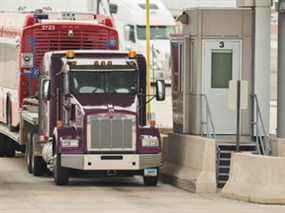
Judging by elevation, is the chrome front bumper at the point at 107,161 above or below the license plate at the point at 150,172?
above

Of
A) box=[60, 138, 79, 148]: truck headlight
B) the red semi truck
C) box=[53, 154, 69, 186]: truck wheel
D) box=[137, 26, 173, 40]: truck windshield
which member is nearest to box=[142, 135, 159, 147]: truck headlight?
box=[60, 138, 79, 148]: truck headlight

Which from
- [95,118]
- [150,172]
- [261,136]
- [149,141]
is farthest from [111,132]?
[261,136]

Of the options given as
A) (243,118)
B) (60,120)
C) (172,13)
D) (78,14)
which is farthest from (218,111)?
(172,13)

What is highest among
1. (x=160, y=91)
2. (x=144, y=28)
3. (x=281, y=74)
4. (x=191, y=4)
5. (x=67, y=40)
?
(x=191, y=4)

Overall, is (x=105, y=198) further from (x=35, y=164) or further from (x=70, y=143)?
(x=35, y=164)

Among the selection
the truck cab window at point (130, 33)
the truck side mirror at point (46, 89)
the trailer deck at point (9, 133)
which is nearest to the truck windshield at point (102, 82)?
the truck side mirror at point (46, 89)

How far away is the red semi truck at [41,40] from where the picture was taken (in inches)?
1037

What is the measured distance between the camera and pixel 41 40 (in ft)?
86.4

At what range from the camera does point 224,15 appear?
22656 millimetres

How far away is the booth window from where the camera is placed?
74.5 ft

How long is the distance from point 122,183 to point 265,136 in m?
3.22

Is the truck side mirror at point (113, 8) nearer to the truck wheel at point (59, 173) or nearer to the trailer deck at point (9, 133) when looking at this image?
the trailer deck at point (9, 133)

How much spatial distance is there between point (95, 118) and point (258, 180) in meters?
4.05

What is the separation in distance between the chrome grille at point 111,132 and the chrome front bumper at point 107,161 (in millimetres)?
174
